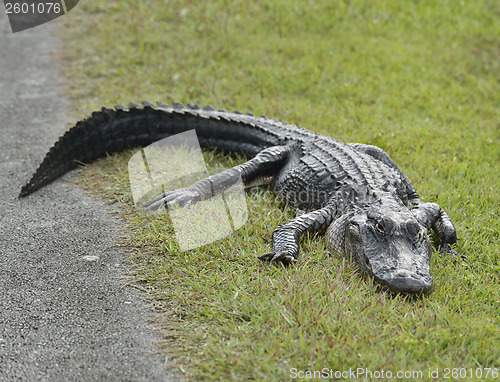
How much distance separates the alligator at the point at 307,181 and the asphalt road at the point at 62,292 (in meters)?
0.46

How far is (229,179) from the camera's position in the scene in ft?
16.0

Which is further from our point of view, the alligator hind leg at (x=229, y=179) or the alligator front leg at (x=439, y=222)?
the alligator hind leg at (x=229, y=179)

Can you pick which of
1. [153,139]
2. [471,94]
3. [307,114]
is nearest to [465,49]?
[471,94]

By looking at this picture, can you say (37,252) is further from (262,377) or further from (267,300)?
(262,377)

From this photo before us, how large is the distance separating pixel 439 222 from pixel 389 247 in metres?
0.98

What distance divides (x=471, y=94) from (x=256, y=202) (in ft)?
14.4

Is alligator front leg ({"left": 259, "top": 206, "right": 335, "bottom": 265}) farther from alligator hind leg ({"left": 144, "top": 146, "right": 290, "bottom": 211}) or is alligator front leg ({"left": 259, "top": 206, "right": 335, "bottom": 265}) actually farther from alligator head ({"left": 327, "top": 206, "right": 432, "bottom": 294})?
alligator hind leg ({"left": 144, "top": 146, "right": 290, "bottom": 211})

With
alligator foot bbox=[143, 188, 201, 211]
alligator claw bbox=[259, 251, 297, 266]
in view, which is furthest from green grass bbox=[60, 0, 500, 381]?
alligator foot bbox=[143, 188, 201, 211]

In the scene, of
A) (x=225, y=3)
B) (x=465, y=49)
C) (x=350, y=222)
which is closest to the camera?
(x=350, y=222)

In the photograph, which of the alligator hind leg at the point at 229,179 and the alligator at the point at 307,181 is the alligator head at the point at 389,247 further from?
the alligator hind leg at the point at 229,179

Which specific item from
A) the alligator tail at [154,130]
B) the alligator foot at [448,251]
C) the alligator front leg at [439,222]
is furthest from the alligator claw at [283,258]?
the alligator tail at [154,130]

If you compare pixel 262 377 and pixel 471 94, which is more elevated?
pixel 262 377

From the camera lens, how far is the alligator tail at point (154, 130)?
5.33 m

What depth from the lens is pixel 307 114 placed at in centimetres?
666
